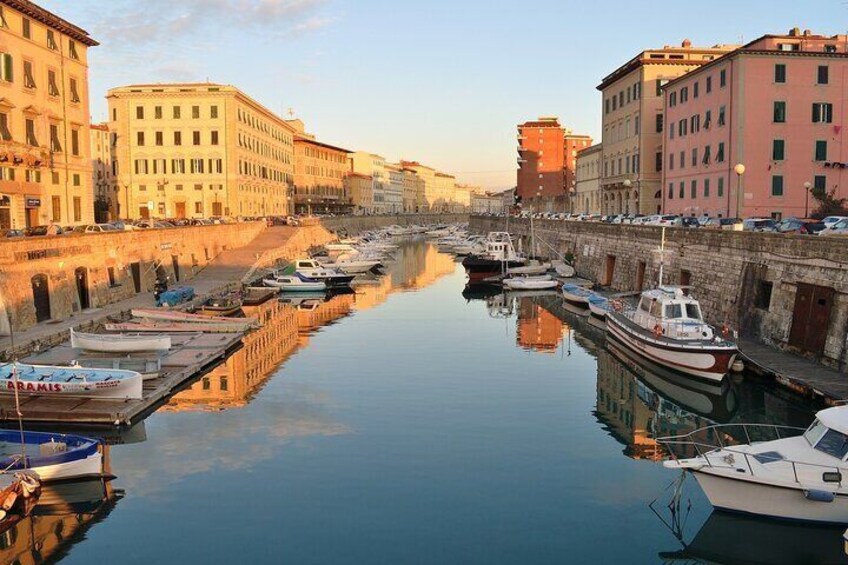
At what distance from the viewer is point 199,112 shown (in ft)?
315

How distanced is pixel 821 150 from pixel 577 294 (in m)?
20.8

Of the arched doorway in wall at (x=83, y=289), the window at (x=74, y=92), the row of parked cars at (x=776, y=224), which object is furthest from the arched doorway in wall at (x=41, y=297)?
the row of parked cars at (x=776, y=224)

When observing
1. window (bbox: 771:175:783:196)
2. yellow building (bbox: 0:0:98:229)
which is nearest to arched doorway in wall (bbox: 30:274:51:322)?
yellow building (bbox: 0:0:98:229)

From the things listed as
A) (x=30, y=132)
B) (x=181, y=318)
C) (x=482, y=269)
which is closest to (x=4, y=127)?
(x=30, y=132)

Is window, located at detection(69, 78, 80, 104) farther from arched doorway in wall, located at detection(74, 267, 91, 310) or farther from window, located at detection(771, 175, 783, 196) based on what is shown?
window, located at detection(771, 175, 783, 196)

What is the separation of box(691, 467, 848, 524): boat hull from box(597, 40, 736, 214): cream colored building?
189 feet

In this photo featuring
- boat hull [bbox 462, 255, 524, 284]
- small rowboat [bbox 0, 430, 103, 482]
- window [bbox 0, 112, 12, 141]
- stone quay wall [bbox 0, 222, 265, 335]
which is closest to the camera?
small rowboat [bbox 0, 430, 103, 482]

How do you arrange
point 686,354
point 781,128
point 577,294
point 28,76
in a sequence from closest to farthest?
point 686,354 < point 28,76 < point 577,294 < point 781,128

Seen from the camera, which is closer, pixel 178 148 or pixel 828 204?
pixel 828 204

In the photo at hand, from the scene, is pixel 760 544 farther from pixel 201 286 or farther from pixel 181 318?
pixel 201 286

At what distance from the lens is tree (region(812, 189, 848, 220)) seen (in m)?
52.3

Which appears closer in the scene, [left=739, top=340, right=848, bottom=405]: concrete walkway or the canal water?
the canal water

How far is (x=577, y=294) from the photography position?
5409 cm

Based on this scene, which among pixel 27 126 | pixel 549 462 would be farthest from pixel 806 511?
pixel 27 126
